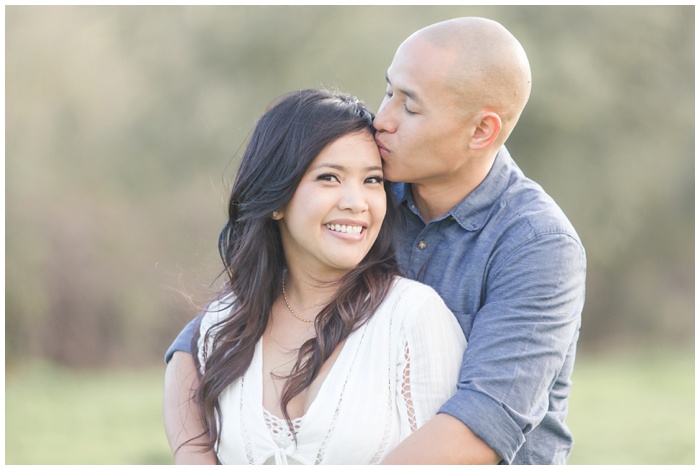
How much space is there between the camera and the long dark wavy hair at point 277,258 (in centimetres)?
276

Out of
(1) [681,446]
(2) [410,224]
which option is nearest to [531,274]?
(2) [410,224]

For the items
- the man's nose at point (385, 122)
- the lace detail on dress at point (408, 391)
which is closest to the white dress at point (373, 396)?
the lace detail on dress at point (408, 391)

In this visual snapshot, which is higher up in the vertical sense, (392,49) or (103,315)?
(392,49)

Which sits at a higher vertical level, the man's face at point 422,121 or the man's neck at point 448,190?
the man's face at point 422,121

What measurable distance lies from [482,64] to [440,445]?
3.92 feet

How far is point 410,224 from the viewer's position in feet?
10.2

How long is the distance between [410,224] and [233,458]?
96 centimetres

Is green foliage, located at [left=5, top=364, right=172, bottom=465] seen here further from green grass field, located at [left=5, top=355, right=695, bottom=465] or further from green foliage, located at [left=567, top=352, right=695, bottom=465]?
green foliage, located at [left=567, top=352, right=695, bottom=465]

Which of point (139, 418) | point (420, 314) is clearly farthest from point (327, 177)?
point (139, 418)

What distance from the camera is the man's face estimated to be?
2.87m

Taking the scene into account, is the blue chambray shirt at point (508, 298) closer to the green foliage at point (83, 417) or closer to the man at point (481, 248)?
the man at point (481, 248)

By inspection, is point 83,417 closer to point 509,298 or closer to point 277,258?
point 277,258

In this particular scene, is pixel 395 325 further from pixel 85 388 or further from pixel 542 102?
pixel 542 102

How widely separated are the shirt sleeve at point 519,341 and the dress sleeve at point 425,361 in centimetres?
5
